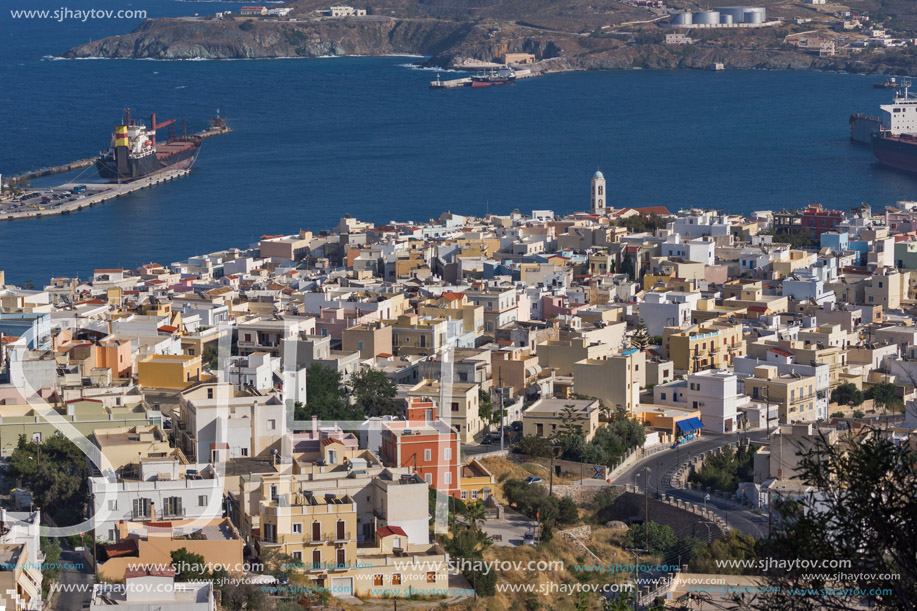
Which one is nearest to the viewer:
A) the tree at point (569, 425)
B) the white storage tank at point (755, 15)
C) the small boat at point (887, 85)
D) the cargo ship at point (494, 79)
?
the tree at point (569, 425)

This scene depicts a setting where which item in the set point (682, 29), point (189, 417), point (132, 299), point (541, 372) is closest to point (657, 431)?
point (541, 372)

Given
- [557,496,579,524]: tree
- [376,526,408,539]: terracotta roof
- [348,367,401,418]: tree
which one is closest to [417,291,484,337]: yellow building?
[348,367,401,418]: tree

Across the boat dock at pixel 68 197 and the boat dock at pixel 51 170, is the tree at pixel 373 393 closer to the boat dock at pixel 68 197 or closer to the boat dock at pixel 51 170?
the boat dock at pixel 68 197

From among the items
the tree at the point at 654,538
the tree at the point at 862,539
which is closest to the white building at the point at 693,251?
the tree at the point at 654,538

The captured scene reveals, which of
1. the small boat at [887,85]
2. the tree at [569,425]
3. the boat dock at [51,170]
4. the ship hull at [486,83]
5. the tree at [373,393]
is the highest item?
the tree at [373,393]

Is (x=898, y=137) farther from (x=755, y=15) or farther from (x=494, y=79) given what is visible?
(x=755, y=15)

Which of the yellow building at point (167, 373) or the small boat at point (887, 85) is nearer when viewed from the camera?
the yellow building at point (167, 373)
